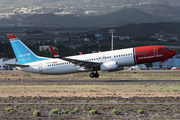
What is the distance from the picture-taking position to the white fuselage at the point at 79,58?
4575 cm

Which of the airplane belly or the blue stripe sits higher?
the blue stripe

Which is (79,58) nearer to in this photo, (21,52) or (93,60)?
(93,60)

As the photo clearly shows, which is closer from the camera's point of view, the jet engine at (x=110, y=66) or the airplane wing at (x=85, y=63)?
the jet engine at (x=110, y=66)

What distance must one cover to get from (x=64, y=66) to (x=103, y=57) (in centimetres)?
710

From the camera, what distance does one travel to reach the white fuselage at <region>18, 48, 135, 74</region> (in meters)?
45.8

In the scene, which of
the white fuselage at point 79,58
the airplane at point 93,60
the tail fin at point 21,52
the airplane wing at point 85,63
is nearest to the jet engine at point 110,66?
the airplane at point 93,60

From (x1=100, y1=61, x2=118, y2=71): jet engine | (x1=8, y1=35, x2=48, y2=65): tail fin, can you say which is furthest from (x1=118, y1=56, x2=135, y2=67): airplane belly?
(x1=8, y1=35, x2=48, y2=65): tail fin

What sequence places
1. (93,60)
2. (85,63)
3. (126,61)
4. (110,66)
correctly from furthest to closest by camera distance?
(93,60)
(85,63)
(126,61)
(110,66)

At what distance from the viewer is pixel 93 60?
4716 cm

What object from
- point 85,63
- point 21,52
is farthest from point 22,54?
point 85,63

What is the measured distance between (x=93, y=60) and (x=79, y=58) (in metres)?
2.60

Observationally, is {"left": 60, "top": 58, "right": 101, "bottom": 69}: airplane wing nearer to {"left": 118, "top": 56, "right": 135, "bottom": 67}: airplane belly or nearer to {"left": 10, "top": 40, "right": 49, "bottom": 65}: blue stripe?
{"left": 118, "top": 56, "right": 135, "bottom": 67}: airplane belly

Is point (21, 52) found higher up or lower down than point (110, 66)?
higher up

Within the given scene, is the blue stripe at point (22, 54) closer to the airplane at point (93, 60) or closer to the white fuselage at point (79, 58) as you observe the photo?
the airplane at point (93, 60)
